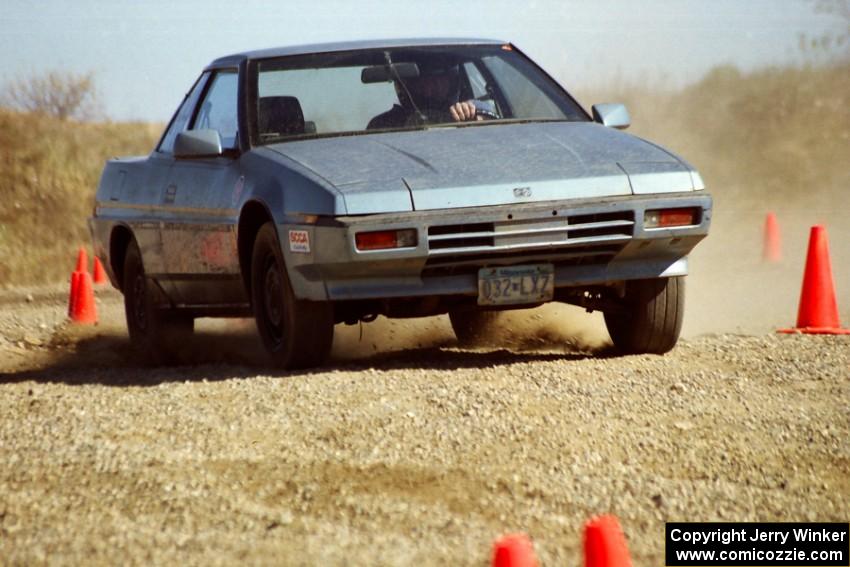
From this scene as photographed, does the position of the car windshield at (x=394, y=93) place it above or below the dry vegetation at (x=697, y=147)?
A: above

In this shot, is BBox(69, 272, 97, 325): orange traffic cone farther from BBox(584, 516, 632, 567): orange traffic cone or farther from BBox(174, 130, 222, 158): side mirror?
BBox(584, 516, 632, 567): orange traffic cone

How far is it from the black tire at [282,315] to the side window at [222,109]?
77cm

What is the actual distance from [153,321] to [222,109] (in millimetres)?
1473

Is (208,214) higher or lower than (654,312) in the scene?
higher

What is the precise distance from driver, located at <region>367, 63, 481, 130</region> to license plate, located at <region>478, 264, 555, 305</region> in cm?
123

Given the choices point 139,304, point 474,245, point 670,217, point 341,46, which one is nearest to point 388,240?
point 474,245

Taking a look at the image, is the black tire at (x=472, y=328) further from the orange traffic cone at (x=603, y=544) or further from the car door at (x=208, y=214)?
the orange traffic cone at (x=603, y=544)

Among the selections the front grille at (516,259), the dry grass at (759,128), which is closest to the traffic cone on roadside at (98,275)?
the front grille at (516,259)

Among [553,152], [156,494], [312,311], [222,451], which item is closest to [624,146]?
[553,152]

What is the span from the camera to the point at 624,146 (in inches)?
294

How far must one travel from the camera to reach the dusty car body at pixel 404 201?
271 inches

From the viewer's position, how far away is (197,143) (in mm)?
7871

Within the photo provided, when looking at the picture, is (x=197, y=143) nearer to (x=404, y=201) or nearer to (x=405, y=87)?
(x=405, y=87)

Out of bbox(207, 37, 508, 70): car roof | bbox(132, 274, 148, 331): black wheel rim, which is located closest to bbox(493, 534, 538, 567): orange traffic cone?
bbox(207, 37, 508, 70): car roof
